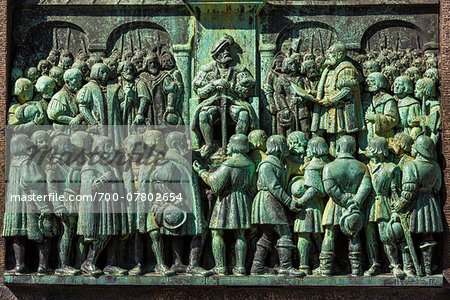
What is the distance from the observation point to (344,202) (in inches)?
490

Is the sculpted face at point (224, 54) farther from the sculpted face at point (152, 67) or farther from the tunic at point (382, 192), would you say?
the tunic at point (382, 192)

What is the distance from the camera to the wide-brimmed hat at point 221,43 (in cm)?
1295

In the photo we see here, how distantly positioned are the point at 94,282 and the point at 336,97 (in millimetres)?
3546

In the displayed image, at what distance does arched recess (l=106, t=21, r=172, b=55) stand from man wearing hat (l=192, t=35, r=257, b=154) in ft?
2.15

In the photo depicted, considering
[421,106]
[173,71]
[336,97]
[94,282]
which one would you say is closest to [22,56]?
[173,71]

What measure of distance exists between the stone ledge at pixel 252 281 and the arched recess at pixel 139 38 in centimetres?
276

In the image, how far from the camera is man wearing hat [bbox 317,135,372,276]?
12430mm

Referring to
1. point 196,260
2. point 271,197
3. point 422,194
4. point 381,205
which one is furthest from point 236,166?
point 422,194

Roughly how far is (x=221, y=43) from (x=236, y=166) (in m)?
1.53

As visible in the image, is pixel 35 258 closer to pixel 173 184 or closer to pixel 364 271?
pixel 173 184

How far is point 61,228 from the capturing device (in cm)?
1270

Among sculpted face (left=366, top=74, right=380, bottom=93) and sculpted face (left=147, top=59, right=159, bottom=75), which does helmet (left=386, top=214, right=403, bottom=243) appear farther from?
sculpted face (left=147, top=59, right=159, bottom=75)

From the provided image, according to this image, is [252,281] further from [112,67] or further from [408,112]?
[112,67]

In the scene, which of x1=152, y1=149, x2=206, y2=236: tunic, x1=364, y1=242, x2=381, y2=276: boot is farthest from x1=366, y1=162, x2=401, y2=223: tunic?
x1=152, y1=149, x2=206, y2=236: tunic
